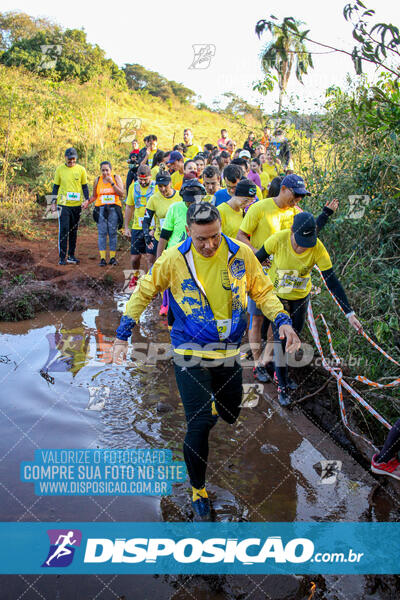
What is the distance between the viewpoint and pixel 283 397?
5281 millimetres

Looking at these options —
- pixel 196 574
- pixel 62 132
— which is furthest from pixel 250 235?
pixel 62 132

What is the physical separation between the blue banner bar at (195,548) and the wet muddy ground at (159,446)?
Result: 80 mm

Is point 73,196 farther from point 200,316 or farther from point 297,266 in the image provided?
point 200,316

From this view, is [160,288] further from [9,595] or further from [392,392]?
[392,392]

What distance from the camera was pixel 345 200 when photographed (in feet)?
22.5

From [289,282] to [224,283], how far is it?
1.82 meters

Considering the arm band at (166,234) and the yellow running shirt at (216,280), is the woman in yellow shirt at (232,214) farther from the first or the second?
the yellow running shirt at (216,280)

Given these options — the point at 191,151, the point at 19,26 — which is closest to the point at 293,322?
the point at 191,151

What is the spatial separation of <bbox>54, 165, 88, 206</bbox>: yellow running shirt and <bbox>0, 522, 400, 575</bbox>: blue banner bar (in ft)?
25.2

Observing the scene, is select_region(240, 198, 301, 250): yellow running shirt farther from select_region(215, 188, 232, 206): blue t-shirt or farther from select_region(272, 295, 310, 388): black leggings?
select_region(215, 188, 232, 206): blue t-shirt

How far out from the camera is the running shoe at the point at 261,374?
583 centimetres

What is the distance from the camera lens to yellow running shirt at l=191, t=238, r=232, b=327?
10.9 feet

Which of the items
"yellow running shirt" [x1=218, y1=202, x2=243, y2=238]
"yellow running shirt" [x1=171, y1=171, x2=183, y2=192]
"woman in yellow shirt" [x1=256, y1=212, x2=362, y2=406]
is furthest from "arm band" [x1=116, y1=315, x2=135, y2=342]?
"yellow running shirt" [x1=171, y1=171, x2=183, y2=192]

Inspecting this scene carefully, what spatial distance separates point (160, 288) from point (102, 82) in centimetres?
2456
